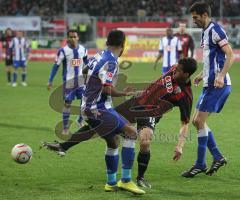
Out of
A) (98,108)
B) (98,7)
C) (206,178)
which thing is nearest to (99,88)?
(98,108)

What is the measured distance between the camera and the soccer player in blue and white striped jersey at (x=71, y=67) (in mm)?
12221

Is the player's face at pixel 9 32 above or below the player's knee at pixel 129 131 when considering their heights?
below

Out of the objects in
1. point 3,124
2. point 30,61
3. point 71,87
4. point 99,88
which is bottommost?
point 30,61

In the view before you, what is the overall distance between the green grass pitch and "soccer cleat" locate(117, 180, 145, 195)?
7 cm

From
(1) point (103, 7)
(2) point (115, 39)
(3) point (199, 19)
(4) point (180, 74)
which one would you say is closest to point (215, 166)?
(4) point (180, 74)

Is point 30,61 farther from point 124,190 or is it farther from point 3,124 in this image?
point 124,190

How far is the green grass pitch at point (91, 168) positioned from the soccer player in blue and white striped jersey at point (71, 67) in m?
0.72

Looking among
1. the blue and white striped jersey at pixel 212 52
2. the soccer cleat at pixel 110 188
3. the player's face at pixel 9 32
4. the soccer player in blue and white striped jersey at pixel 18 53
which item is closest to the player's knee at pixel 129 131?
the soccer cleat at pixel 110 188

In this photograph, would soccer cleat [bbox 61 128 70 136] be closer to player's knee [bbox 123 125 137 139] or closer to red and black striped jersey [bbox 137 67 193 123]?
red and black striped jersey [bbox 137 67 193 123]

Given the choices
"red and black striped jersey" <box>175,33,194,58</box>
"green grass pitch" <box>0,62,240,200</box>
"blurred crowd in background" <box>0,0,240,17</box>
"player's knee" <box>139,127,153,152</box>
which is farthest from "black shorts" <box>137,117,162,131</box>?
"blurred crowd in background" <box>0,0,240,17</box>

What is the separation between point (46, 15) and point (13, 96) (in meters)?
27.6

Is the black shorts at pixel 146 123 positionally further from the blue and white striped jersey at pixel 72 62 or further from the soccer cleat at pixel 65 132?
the blue and white striped jersey at pixel 72 62

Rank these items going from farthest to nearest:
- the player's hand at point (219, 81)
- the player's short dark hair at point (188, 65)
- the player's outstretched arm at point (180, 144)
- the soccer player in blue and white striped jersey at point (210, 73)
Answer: the soccer player in blue and white striped jersey at point (210, 73) < the player's hand at point (219, 81) < the player's short dark hair at point (188, 65) < the player's outstretched arm at point (180, 144)

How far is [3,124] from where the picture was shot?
542 inches
